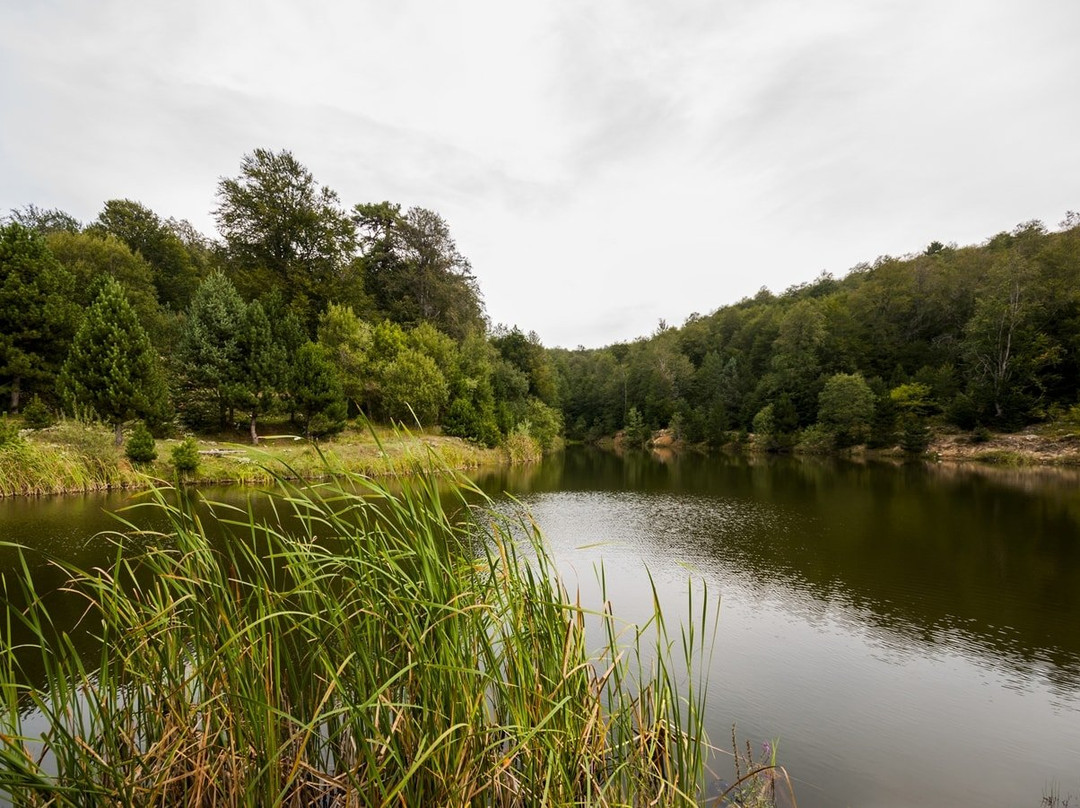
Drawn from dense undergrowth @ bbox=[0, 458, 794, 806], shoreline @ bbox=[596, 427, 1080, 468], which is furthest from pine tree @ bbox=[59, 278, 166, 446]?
shoreline @ bbox=[596, 427, 1080, 468]

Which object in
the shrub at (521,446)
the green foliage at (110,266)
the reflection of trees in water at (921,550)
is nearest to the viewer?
the reflection of trees in water at (921,550)

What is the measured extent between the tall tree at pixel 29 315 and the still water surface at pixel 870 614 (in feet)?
32.5

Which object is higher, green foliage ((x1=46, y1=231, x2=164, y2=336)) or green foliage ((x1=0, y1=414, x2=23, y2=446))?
green foliage ((x1=46, y1=231, x2=164, y2=336))

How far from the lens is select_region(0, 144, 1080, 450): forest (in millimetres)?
19000

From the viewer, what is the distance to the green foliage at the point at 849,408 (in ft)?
125

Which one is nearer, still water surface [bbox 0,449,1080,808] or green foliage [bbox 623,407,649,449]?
still water surface [bbox 0,449,1080,808]

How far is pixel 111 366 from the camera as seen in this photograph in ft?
53.7

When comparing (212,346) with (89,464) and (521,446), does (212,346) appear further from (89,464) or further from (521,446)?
(521,446)

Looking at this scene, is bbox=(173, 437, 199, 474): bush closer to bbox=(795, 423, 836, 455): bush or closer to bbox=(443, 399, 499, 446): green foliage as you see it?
bbox=(443, 399, 499, 446): green foliage

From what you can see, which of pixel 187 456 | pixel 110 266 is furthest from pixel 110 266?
pixel 187 456

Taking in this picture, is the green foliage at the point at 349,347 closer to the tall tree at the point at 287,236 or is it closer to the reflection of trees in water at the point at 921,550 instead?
the tall tree at the point at 287,236

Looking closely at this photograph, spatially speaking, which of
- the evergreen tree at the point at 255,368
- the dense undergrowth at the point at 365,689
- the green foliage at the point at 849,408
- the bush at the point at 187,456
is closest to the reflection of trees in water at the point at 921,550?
the dense undergrowth at the point at 365,689

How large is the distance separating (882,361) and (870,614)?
4611 cm

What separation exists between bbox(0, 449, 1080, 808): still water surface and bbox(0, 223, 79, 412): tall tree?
989 cm
